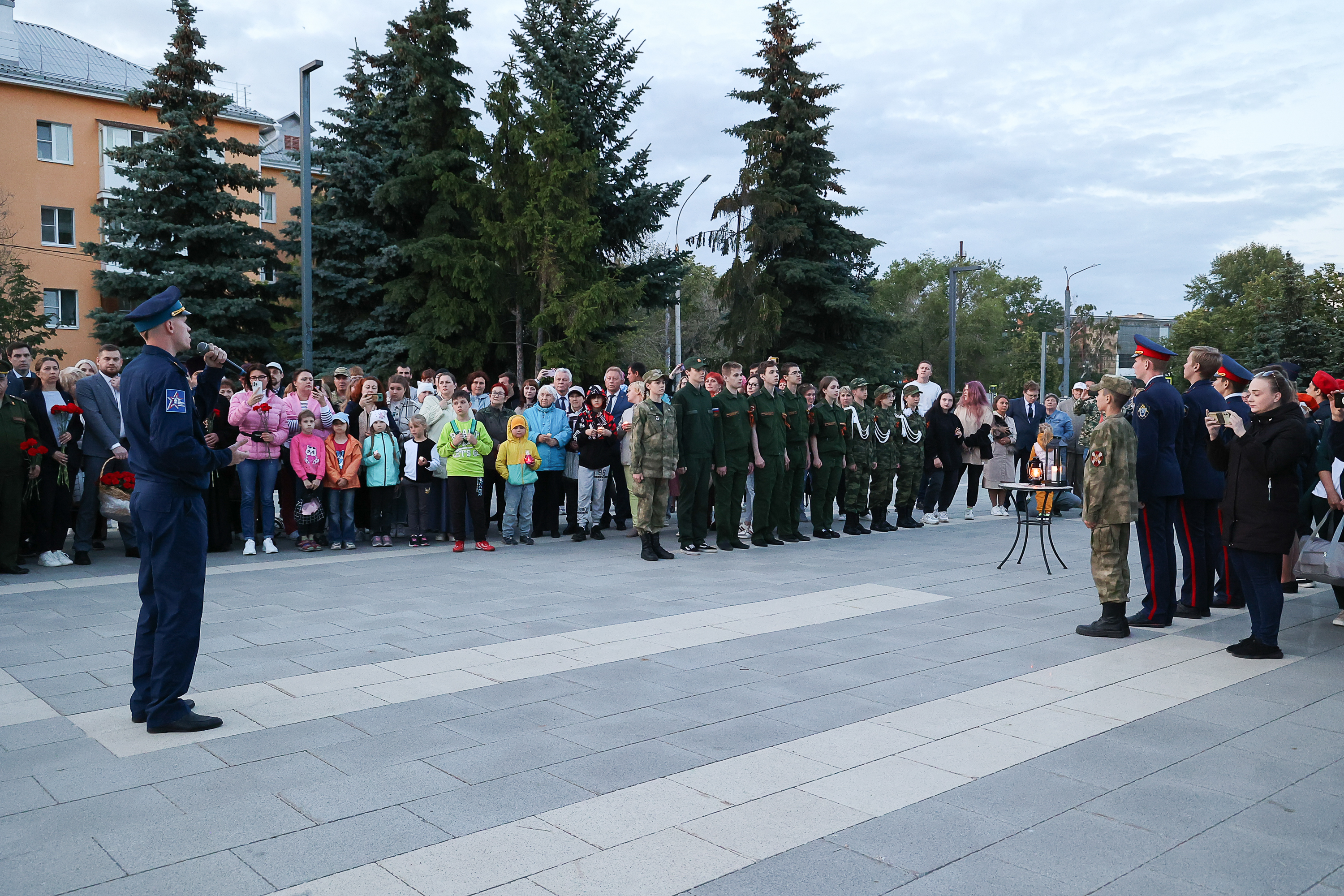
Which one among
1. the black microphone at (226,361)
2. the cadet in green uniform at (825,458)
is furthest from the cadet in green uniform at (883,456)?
the black microphone at (226,361)

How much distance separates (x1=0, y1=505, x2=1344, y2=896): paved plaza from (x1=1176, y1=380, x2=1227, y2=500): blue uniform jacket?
1097 millimetres

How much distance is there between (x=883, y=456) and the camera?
14281 millimetres

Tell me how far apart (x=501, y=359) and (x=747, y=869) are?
24349 millimetres

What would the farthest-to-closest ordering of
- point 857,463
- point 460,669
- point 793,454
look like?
point 857,463
point 793,454
point 460,669

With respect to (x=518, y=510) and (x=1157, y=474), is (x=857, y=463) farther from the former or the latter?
(x=1157, y=474)

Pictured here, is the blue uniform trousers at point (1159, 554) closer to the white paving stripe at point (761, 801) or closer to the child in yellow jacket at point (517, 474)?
the white paving stripe at point (761, 801)

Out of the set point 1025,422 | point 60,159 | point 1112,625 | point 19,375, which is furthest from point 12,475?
point 60,159

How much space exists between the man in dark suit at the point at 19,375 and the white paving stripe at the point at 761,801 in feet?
28.7

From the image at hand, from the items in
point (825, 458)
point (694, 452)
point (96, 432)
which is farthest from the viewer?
point (825, 458)

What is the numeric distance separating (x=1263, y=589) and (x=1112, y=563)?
3.27 ft

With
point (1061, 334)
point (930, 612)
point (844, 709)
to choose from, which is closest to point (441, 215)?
point (930, 612)

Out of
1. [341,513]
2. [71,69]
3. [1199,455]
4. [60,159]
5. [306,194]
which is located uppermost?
[71,69]

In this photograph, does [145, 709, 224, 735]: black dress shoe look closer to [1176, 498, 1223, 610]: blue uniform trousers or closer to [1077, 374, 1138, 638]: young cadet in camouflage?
[1077, 374, 1138, 638]: young cadet in camouflage

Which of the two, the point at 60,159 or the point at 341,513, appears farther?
the point at 60,159
